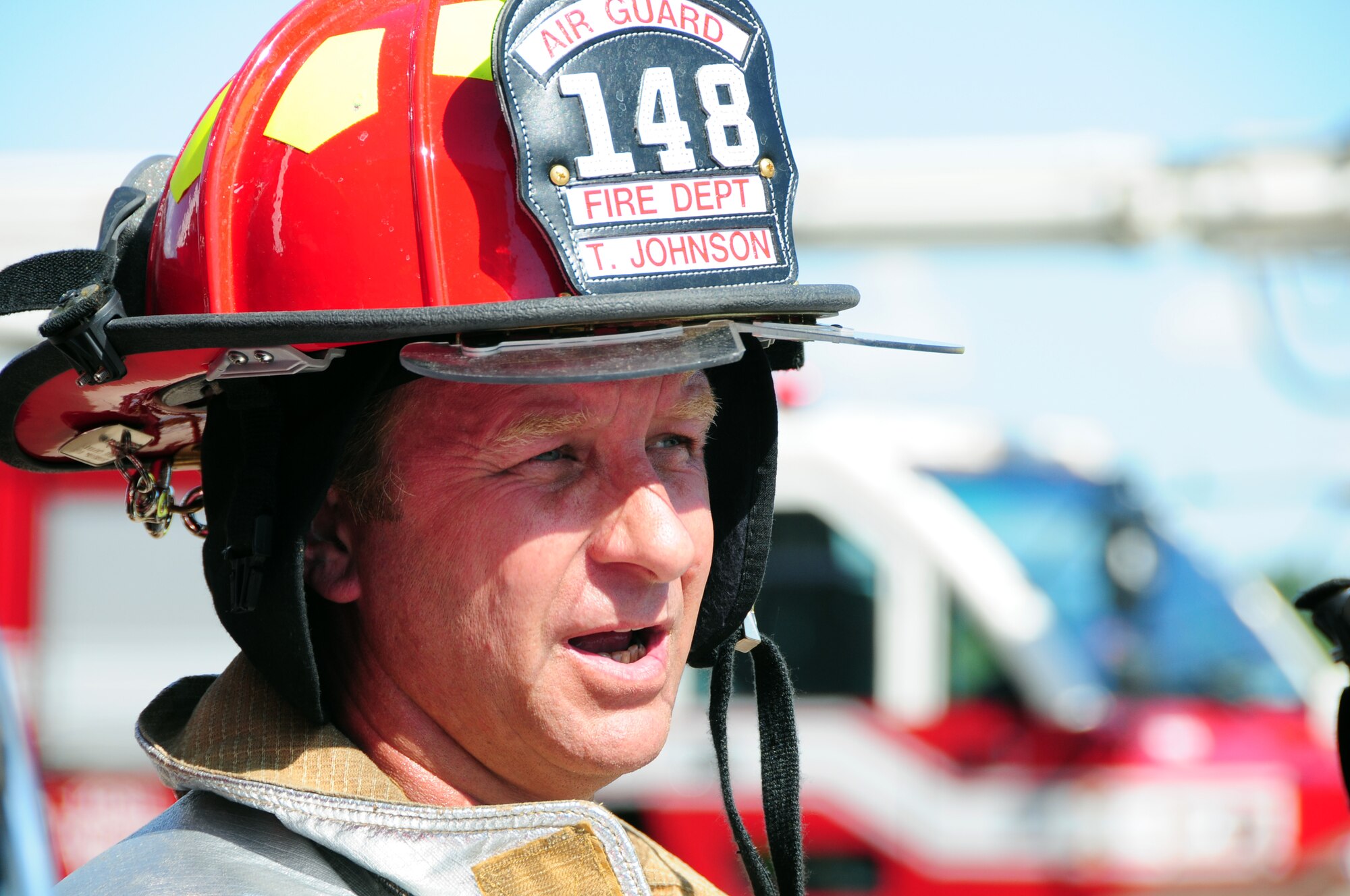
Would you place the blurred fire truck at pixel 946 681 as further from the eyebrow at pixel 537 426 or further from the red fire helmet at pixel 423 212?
the red fire helmet at pixel 423 212

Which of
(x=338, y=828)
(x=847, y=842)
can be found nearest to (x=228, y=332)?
(x=338, y=828)

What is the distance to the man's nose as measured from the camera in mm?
1604

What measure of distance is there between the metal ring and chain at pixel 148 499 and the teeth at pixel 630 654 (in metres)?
0.56

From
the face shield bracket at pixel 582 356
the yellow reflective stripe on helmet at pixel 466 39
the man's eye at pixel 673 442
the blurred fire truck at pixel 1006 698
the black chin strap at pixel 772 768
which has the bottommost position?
the blurred fire truck at pixel 1006 698

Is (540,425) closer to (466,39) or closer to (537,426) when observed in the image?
(537,426)

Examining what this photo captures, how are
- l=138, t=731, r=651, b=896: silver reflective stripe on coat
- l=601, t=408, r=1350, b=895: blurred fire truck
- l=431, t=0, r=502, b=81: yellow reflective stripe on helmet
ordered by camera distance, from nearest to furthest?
l=138, t=731, r=651, b=896: silver reflective stripe on coat, l=431, t=0, r=502, b=81: yellow reflective stripe on helmet, l=601, t=408, r=1350, b=895: blurred fire truck

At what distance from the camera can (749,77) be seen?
162 cm

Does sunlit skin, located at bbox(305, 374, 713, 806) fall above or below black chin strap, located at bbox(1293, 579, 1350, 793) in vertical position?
above

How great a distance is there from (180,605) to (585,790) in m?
5.89

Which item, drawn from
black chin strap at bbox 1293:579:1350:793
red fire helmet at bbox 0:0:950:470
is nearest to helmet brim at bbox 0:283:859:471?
red fire helmet at bbox 0:0:950:470

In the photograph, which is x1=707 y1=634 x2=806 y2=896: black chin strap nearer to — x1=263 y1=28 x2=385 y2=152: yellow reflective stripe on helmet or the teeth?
the teeth

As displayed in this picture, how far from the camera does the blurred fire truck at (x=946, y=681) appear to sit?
6363 millimetres

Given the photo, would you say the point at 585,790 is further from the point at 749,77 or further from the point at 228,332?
the point at 749,77

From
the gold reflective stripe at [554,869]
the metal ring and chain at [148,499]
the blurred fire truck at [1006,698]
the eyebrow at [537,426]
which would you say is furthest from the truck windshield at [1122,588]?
the gold reflective stripe at [554,869]
